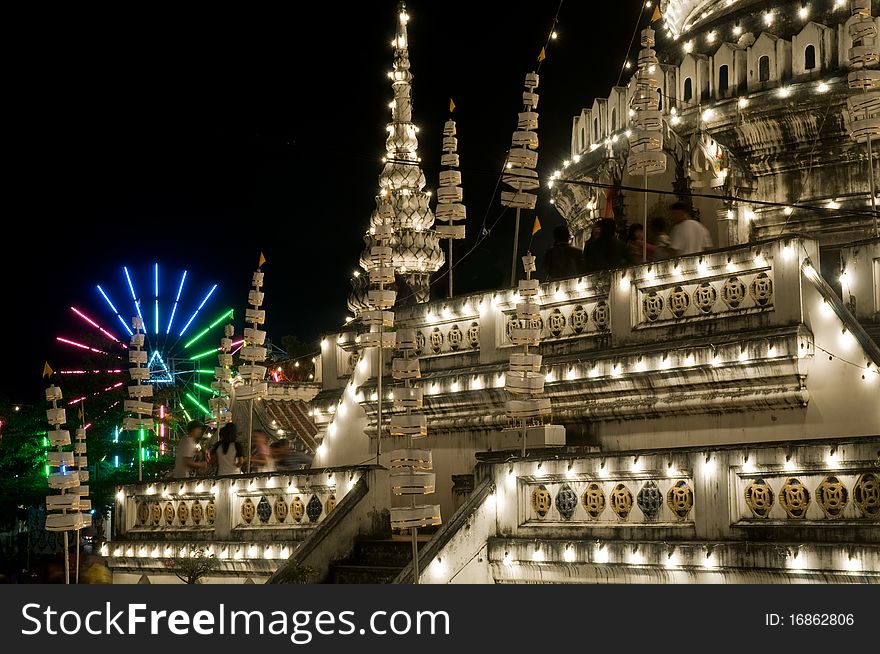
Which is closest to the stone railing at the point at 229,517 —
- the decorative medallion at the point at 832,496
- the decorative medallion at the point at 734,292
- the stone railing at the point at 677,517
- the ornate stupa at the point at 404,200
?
Answer: the stone railing at the point at 677,517

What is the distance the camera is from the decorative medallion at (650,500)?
1190 centimetres

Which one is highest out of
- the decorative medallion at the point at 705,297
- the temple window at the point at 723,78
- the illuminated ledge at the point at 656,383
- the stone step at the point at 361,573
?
the temple window at the point at 723,78

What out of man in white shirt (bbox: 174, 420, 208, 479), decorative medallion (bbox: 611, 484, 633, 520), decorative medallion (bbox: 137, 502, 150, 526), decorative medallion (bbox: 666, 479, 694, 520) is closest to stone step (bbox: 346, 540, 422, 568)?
decorative medallion (bbox: 611, 484, 633, 520)

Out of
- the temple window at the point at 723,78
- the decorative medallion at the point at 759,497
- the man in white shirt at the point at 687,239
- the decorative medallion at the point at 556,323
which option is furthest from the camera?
the temple window at the point at 723,78

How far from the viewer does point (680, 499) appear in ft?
38.5

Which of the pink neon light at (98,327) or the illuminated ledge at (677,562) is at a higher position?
the pink neon light at (98,327)

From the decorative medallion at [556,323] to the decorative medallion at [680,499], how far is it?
546 cm

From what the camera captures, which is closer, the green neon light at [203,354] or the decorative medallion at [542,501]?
the decorative medallion at [542,501]

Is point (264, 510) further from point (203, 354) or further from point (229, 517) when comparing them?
point (203, 354)

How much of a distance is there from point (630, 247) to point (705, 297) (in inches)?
80.6

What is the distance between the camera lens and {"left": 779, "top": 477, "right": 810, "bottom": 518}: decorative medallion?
10828mm

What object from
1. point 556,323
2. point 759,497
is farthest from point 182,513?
point 759,497

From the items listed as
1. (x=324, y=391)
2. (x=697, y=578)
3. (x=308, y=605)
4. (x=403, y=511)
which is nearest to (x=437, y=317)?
(x=324, y=391)

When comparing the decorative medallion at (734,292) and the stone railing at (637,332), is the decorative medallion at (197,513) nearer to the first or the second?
the stone railing at (637,332)
